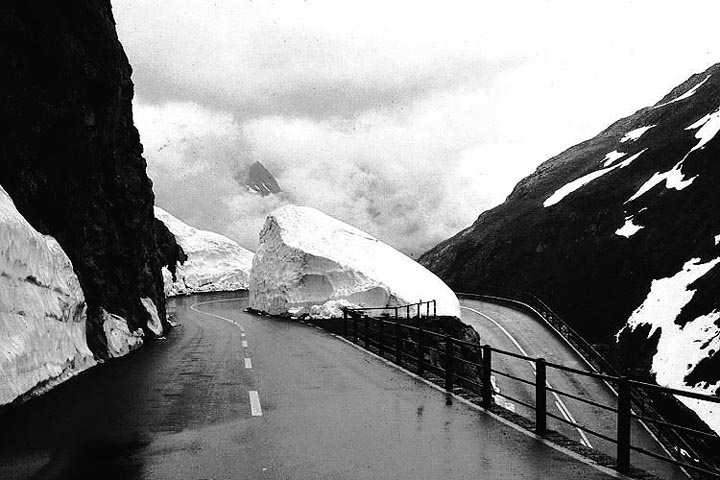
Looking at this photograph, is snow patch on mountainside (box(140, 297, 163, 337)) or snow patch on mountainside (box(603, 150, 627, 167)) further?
snow patch on mountainside (box(603, 150, 627, 167))

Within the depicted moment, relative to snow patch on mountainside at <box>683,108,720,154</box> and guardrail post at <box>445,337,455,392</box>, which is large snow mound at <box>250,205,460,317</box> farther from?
snow patch on mountainside at <box>683,108,720,154</box>

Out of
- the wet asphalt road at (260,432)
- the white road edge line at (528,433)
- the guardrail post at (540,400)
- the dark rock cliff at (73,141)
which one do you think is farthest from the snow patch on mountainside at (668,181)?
the guardrail post at (540,400)

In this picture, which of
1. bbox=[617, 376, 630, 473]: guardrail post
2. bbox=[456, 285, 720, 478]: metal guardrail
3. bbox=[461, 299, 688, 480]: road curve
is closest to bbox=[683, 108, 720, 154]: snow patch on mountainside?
bbox=[456, 285, 720, 478]: metal guardrail

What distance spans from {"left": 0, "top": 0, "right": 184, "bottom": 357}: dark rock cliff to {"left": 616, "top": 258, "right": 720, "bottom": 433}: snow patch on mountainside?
79.1 ft

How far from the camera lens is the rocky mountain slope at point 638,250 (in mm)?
40344

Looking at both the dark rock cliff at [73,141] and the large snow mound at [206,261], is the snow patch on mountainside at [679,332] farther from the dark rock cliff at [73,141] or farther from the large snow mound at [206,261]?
the large snow mound at [206,261]

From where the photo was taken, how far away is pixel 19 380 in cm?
1180

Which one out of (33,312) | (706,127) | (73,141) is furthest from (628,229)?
(33,312)

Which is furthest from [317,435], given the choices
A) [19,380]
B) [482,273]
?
[482,273]

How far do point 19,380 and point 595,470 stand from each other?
30.2 feet

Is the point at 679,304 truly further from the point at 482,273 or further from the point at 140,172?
the point at 482,273

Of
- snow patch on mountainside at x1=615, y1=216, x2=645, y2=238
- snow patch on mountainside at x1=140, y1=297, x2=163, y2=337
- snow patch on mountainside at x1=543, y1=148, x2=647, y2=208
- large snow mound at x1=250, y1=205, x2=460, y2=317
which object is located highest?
snow patch on mountainside at x1=543, y1=148, x2=647, y2=208

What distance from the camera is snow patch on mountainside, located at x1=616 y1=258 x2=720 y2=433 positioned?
3291cm

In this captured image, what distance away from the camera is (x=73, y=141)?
2047 centimetres
